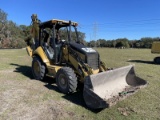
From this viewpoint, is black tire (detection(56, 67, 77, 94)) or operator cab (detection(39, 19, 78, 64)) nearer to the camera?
black tire (detection(56, 67, 77, 94))

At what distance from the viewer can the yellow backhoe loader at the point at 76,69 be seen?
4977 millimetres

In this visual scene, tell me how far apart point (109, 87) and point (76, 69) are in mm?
1284

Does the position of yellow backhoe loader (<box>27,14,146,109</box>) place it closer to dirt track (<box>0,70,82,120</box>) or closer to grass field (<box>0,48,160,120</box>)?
grass field (<box>0,48,160,120</box>)

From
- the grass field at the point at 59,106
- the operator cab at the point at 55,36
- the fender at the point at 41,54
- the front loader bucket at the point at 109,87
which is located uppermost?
the operator cab at the point at 55,36

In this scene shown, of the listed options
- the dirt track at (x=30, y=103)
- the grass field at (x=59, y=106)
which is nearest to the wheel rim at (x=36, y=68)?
the dirt track at (x=30, y=103)


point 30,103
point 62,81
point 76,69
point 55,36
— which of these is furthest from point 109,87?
point 55,36

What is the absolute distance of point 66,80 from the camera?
19.0 ft

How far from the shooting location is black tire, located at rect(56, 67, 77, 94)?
18.6 feet

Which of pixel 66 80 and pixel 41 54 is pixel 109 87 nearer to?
pixel 66 80

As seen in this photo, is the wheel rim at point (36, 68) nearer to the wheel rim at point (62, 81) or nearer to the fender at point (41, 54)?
the fender at point (41, 54)

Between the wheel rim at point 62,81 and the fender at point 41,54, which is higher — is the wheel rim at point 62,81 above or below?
below

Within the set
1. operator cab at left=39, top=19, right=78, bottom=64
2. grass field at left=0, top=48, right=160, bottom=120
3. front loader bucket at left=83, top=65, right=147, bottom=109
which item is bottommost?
grass field at left=0, top=48, right=160, bottom=120

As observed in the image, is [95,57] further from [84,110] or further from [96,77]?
[84,110]

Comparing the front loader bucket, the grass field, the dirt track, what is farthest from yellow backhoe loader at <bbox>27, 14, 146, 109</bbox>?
the dirt track
